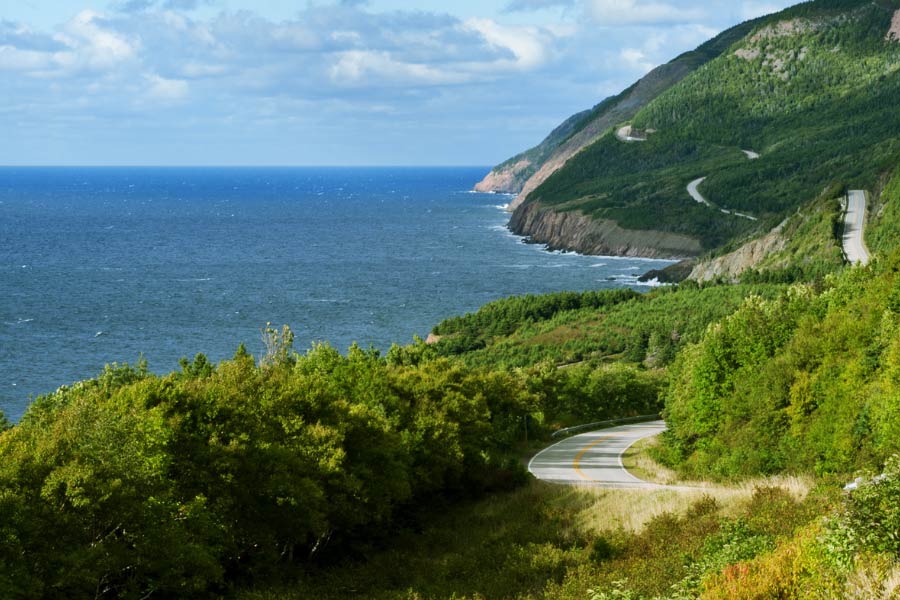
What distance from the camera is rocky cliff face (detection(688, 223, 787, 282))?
489 ft

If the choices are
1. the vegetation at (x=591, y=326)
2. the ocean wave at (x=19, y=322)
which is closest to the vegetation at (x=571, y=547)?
the vegetation at (x=591, y=326)

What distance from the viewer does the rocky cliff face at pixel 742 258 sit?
5866 inches

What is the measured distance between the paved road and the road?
62863 millimetres

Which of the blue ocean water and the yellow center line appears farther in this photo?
the blue ocean water

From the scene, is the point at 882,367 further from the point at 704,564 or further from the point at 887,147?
the point at 887,147

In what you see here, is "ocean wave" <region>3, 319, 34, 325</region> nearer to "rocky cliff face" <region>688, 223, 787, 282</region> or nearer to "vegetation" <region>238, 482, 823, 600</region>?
"rocky cliff face" <region>688, 223, 787, 282</region>

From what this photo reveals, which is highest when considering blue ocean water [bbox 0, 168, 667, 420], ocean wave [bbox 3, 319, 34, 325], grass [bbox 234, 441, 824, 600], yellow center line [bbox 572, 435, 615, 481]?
grass [bbox 234, 441, 824, 600]

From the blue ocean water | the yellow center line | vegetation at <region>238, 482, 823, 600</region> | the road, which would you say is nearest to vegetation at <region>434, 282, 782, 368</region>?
the blue ocean water

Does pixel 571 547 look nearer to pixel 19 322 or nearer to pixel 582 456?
pixel 582 456

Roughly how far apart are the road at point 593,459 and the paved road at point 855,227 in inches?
2475

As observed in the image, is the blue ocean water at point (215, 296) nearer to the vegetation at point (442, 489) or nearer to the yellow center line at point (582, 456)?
the yellow center line at point (582, 456)

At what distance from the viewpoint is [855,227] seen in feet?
464

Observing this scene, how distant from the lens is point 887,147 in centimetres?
19600

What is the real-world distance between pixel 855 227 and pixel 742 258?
1808 centimetres
